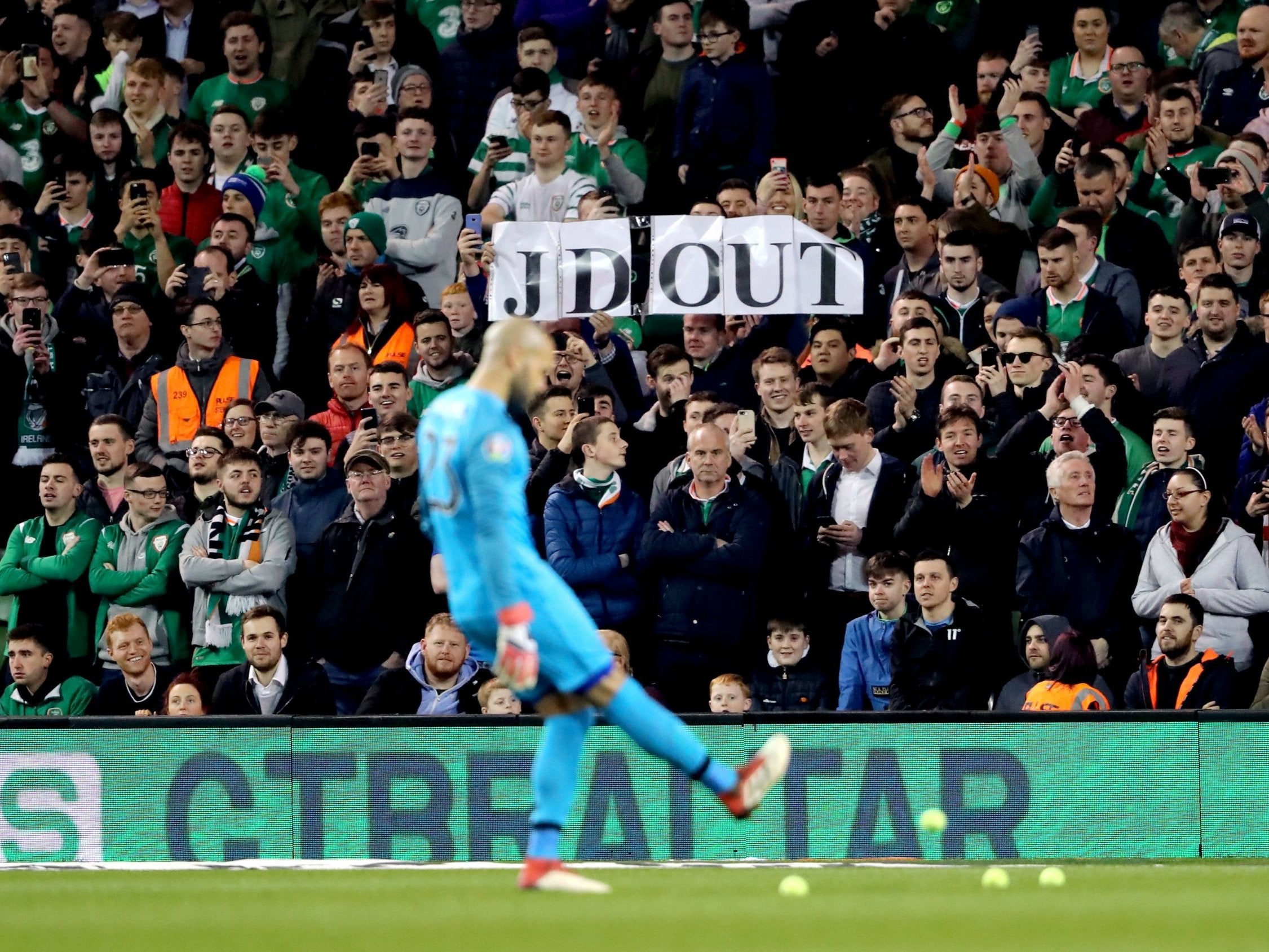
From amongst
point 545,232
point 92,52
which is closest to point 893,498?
point 545,232

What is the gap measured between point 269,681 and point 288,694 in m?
0.14

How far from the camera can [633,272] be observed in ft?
43.1

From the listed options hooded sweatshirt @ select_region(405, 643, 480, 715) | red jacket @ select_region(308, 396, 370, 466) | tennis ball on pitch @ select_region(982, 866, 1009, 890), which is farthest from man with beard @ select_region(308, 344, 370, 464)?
tennis ball on pitch @ select_region(982, 866, 1009, 890)

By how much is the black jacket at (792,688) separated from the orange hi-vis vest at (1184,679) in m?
1.76

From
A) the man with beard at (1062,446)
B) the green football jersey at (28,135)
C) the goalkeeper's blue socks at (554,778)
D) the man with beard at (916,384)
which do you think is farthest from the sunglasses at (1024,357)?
the green football jersey at (28,135)

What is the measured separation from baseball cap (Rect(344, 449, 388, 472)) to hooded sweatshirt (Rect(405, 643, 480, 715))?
45.9 inches

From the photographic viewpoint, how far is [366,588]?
39.5ft

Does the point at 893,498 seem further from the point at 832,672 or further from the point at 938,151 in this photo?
the point at 938,151

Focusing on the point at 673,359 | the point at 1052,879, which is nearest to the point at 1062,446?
the point at 673,359

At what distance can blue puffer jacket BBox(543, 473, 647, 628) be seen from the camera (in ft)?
38.6

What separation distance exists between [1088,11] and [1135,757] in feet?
20.5

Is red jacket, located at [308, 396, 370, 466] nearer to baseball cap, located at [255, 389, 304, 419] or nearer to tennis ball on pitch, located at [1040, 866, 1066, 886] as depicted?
baseball cap, located at [255, 389, 304, 419]

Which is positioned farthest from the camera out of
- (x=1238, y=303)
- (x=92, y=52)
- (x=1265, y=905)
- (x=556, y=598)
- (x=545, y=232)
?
(x=92, y=52)

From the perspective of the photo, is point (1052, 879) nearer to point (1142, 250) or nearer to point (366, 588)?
point (366, 588)
